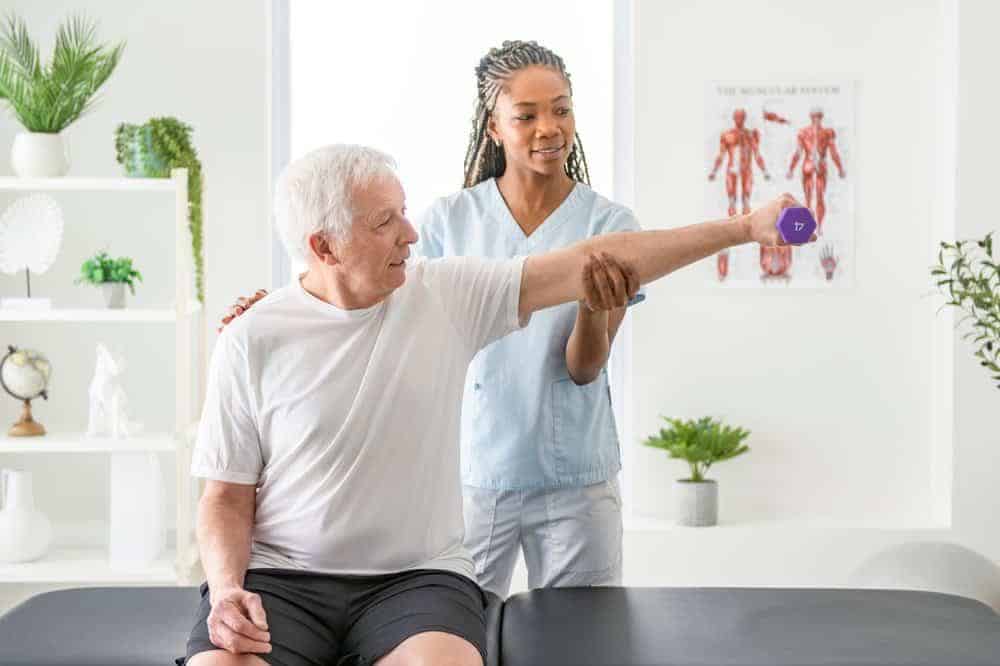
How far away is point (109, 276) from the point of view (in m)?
3.99

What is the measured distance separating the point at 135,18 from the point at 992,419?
308 cm

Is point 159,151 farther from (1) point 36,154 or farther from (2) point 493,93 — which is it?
(2) point 493,93

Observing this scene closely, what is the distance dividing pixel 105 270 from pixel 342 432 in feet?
7.26

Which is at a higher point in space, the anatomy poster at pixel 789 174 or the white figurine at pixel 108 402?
the anatomy poster at pixel 789 174

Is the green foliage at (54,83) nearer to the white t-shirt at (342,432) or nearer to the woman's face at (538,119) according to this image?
the woman's face at (538,119)

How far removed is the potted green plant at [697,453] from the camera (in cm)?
427

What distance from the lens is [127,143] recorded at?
3.98 meters

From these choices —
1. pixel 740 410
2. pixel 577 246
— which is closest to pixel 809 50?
pixel 740 410

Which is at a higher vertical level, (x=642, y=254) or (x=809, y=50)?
(x=809, y=50)

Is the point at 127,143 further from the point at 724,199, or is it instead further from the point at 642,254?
the point at 642,254

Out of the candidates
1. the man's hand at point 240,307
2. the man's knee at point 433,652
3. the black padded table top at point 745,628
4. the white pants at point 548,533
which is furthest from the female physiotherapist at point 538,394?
the man's knee at point 433,652

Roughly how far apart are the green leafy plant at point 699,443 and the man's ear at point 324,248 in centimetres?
236

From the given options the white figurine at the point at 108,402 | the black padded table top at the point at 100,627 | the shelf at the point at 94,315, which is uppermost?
the shelf at the point at 94,315

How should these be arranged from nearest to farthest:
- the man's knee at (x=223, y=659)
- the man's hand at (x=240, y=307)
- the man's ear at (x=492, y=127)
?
the man's knee at (x=223, y=659) → the man's hand at (x=240, y=307) → the man's ear at (x=492, y=127)
